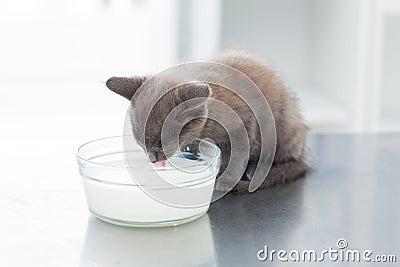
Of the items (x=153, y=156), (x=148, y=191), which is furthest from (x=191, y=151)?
(x=148, y=191)

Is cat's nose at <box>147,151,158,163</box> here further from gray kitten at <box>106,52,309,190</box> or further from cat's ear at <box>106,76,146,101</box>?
cat's ear at <box>106,76,146,101</box>

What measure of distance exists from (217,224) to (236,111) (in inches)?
8.9

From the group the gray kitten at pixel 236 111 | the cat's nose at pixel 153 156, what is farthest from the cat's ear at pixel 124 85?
the cat's nose at pixel 153 156

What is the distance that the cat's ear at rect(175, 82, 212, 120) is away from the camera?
110cm

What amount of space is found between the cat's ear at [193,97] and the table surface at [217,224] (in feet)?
0.47

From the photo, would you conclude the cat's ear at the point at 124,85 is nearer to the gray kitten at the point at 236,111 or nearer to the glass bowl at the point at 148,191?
the gray kitten at the point at 236,111

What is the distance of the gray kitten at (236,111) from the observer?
44.7 inches

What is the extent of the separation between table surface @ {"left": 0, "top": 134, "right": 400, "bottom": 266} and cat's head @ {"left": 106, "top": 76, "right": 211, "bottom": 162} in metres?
0.12

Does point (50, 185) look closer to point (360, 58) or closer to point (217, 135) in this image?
point (217, 135)

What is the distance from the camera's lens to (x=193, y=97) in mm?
1110

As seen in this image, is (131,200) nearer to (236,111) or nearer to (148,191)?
(148,191)

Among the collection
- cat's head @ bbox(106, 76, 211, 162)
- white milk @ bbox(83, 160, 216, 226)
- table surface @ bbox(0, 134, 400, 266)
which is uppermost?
cat's head @ bbox(106, 76, 211, 162)

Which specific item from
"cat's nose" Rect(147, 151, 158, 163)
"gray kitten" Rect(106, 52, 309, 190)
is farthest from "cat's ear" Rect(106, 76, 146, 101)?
"cat's nose" Rect(147, 151, 158, 163)

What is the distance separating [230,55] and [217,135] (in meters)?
0.20
